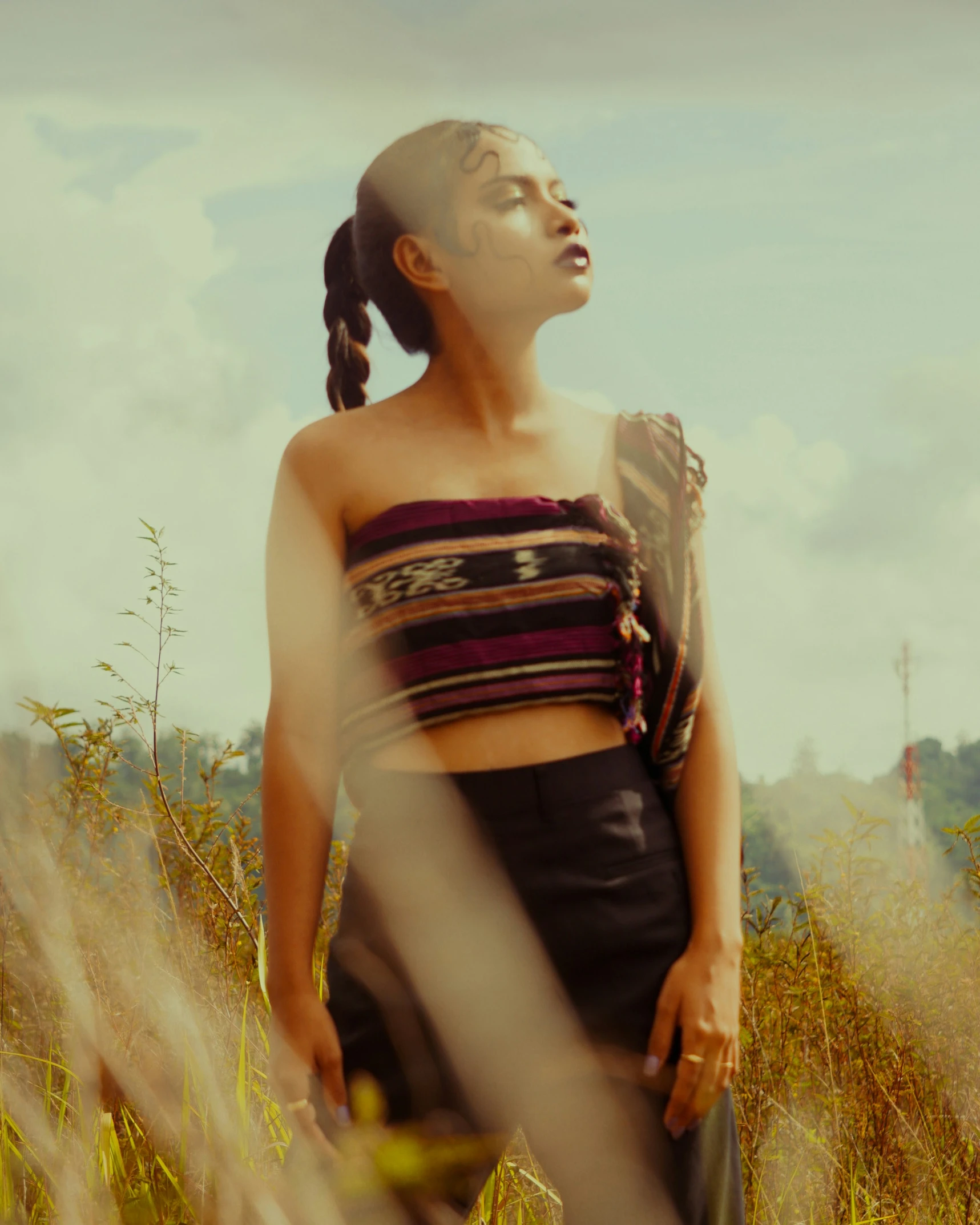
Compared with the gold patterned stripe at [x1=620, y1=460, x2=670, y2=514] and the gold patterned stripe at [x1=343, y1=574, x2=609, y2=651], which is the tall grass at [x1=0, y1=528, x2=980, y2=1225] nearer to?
the gold patterned stripe at [x1=343, y1=574, x2=609, y2=651]

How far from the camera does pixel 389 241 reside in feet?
5.03

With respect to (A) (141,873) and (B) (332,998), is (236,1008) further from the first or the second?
(B) (332,998)

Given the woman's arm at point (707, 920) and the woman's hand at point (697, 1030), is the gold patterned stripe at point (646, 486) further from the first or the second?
the woman's hand at point (697, 1030)

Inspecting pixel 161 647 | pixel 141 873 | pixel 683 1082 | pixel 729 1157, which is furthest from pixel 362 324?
pixel 141 873

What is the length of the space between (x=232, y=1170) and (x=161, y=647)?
61.4 inches

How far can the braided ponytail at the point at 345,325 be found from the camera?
1592 mm

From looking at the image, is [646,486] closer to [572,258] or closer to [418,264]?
[572,258]

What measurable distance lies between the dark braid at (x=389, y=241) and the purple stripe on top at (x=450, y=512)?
0.27 m

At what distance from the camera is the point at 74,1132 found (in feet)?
6.75

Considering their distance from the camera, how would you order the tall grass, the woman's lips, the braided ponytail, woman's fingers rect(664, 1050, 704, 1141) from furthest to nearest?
the tall grass → the braided ponytail → the woman's lips → woman's fingers rect(664, 1050, 704, 1141)

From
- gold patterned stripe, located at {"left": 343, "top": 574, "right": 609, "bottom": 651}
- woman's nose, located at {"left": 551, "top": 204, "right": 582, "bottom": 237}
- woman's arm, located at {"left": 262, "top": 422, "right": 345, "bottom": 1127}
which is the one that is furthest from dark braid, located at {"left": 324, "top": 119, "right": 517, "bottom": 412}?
gold patterned stripe, located at {"left": 343, "top": 574, "right": 609, "bottom": 651}

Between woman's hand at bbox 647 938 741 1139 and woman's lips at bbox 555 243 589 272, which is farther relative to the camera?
woman's lips at bbox 555 243 589 272

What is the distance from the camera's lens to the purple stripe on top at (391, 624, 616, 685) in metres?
1.33

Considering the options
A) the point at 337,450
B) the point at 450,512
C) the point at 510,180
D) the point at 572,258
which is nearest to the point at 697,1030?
the point at 450,512
